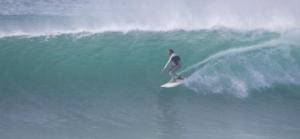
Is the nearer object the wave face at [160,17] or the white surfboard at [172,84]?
the white surfboard at [172,84]

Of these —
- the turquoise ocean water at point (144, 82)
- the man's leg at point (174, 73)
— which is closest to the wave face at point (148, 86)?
the turquoise ocean water at point (144, 82)

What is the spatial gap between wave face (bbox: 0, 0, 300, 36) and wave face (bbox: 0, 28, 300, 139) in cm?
89

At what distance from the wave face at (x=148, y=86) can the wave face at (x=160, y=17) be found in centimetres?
89

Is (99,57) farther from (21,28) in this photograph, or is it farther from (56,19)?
(56,19)

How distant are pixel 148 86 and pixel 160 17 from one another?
6.96 meters

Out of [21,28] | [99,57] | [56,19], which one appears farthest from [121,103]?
[56,19]

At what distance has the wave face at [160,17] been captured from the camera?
21.4 m

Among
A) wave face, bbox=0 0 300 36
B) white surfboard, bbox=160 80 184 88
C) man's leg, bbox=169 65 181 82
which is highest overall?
wave face, bbox=0 0 300 36

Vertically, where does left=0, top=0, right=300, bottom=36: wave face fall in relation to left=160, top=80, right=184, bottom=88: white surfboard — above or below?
above

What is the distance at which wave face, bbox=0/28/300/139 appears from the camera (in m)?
14.0

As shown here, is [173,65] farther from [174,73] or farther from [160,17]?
[160,17]

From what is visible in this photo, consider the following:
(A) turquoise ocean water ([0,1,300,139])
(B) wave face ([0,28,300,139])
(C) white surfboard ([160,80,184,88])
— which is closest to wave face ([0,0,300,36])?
(A) turquoise ocean water ([0,1,300,139])

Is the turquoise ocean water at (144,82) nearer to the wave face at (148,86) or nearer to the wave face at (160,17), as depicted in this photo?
the wave face at (148,86)

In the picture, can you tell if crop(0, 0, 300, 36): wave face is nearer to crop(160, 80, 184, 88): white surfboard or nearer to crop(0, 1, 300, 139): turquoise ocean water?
crop(0, 1, 300, 139): turquoise ocean water
